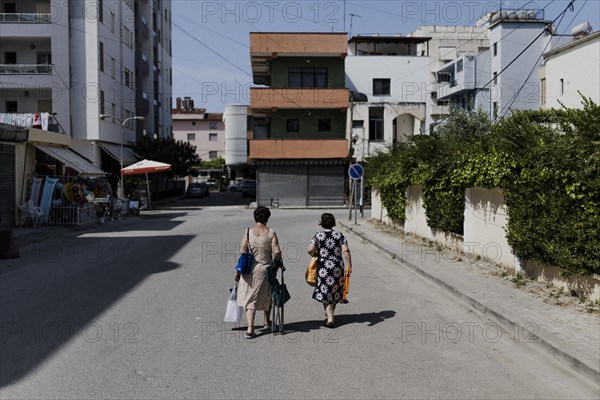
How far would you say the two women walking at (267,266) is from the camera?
7.38 m

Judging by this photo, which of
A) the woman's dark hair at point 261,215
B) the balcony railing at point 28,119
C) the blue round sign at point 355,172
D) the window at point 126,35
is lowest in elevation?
the woman's dark hair at point 261,215

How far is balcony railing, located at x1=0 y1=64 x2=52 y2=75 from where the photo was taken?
126ft

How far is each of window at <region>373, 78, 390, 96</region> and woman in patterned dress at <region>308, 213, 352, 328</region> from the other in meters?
45.3

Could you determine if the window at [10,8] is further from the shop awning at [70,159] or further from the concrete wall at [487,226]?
the concrete wall at [487,226]

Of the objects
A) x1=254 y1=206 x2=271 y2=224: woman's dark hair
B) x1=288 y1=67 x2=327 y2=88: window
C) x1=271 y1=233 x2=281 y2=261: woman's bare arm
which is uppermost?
x1=288 y1=67 x2=327 y2=88: window

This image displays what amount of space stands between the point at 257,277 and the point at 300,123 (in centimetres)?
3999

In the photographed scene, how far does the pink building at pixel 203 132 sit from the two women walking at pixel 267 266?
9864 cm

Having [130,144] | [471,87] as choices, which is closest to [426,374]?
[130,144]

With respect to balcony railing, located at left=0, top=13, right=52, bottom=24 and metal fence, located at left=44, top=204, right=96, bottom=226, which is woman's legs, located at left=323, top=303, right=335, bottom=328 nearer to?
metal fence, located at left=44, top=204, right=96, bottom=226

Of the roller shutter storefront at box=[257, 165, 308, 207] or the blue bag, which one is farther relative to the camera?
the roller shutter storefront at box=[257, 165, 308, 207]

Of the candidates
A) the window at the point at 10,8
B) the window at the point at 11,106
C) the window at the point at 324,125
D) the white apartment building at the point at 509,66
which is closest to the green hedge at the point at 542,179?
the window at the point at 324,125

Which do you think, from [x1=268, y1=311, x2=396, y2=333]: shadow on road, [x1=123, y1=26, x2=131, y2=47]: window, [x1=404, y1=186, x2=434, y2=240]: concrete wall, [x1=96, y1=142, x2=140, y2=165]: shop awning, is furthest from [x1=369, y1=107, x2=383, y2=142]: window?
[x1=268, y1=311, x2=396, y2=333]: shadow on road

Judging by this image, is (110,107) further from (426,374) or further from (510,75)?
(426,374)

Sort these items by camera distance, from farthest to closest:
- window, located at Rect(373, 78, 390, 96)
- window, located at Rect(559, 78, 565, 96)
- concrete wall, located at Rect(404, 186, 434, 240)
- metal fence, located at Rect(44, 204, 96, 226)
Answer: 1. window, located at Rect(373, 78, 390, 96)
2. window, located at Rect(559, 78, 565, 96)
3. metal fence, located at Rect(44, 204, 96, 226)
4. concrete wall, located at Rect(404, 186, 434, 240)
